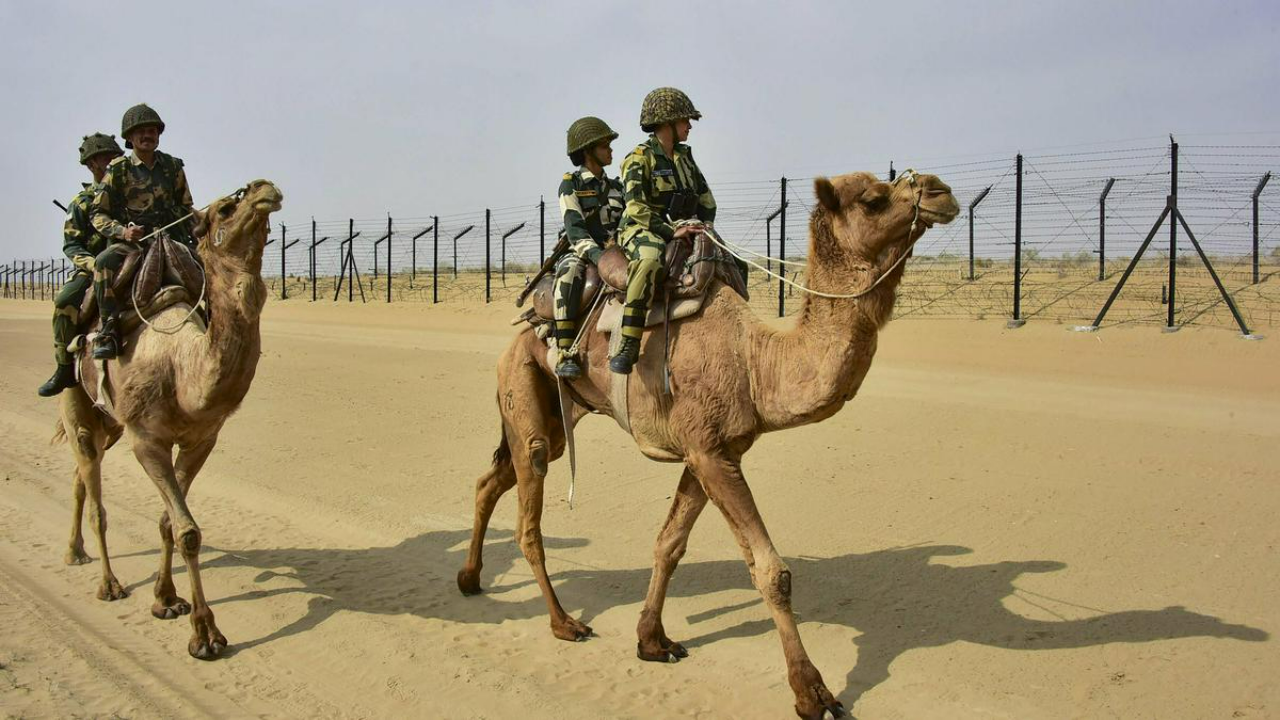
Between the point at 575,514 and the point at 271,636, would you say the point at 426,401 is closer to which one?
the point at 575,514

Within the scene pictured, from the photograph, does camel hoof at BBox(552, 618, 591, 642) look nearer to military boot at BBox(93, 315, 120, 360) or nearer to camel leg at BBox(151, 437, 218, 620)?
camel leg at BBox(151, 437, 218, 620)

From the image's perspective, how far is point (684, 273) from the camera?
613cm

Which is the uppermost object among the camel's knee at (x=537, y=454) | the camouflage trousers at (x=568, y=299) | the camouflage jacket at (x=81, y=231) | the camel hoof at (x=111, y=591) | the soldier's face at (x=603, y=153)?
the soldier's face at (x=603, y=153)

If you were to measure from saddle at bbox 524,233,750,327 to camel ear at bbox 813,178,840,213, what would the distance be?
103 cm

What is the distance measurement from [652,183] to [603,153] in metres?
0.74

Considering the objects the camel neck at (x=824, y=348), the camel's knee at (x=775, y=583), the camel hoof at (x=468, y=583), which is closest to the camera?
the camel neck at (x=824, y=348)

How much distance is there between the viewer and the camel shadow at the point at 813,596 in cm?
624

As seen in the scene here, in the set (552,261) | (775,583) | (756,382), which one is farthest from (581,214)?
(775,583)

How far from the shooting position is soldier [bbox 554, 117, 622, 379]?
6613 millimetres

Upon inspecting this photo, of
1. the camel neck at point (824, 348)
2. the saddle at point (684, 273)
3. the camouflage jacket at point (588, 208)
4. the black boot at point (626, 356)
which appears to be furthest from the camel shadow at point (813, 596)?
the camouflage jacket at point (588, 208)

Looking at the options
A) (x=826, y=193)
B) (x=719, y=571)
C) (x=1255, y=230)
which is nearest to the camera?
(x=826, y=193)

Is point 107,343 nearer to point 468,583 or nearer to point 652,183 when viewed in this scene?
point 468,583

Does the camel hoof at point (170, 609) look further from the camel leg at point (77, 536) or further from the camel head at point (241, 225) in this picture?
the camel head at point (241, 225)

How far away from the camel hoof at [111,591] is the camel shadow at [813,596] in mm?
745
